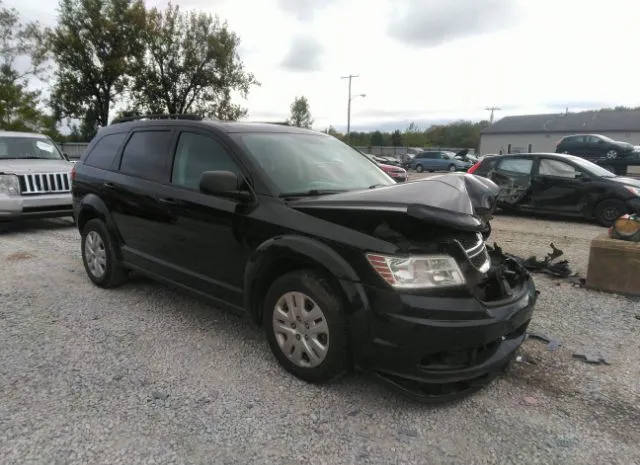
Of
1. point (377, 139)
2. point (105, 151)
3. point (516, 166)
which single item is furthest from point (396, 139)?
point (105, 151)

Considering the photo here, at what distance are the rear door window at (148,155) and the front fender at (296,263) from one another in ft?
4.69

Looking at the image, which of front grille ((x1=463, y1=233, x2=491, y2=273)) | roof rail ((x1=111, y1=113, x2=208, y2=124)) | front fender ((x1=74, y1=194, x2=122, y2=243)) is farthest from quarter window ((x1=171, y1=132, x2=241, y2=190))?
front grille ((x1=463, y1=233, x2=491, y2=273))

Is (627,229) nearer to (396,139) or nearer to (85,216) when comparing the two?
(85,216)

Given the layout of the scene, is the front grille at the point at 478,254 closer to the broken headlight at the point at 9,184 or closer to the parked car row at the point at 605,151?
the broken headlight at the point at 9,184

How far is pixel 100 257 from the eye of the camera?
503cm

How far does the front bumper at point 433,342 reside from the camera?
2602 millimetres

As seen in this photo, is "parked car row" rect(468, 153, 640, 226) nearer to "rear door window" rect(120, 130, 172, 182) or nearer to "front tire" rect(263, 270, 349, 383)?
"rear door window" rect(120, 130, 172, 182)

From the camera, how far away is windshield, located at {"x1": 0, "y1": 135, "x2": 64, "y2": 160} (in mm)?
9109

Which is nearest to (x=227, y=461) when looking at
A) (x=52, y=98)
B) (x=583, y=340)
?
(x=583, y=340)

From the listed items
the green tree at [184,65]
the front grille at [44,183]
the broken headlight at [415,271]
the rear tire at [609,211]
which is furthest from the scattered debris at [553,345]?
the green tree at [184,65]

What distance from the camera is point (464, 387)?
2.79 m

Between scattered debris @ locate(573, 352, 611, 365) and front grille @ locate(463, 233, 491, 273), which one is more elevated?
front grille @ locate(463, 233, 491, 273)

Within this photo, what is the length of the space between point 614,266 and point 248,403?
4.10 meters

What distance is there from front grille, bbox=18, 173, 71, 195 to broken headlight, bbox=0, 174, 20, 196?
72 millimetres
